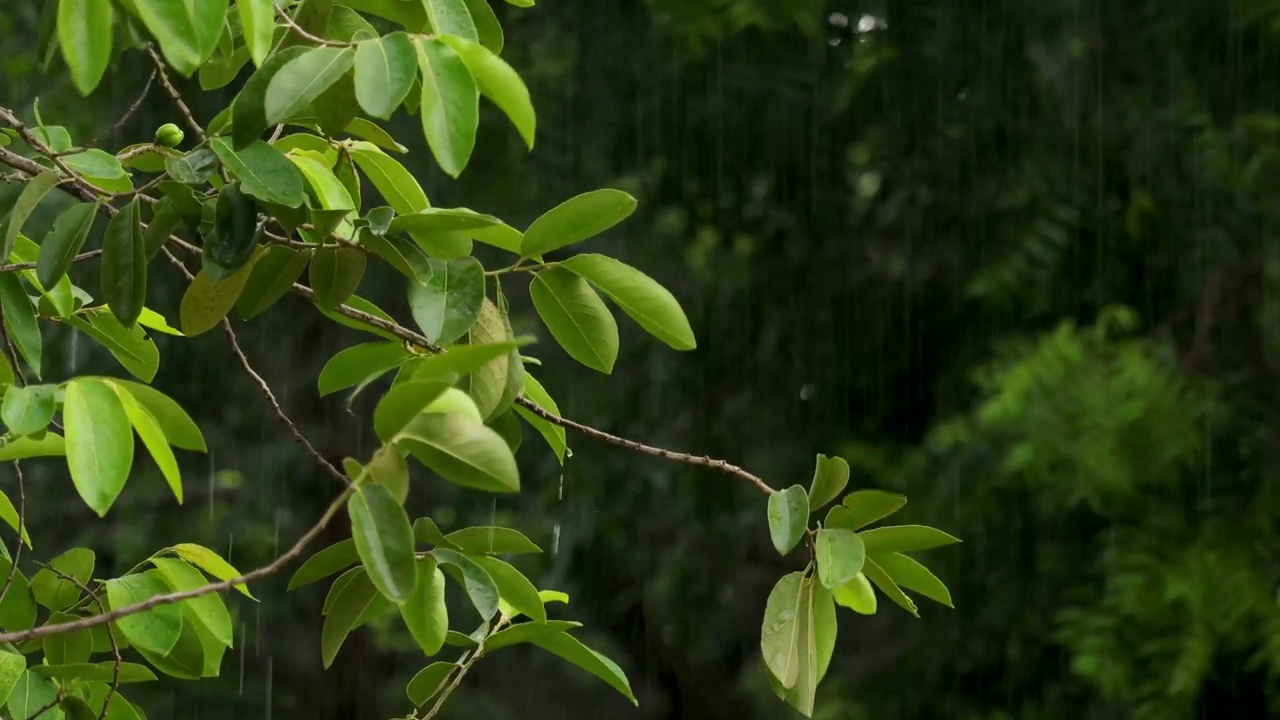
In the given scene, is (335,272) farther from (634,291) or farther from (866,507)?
(866,507)

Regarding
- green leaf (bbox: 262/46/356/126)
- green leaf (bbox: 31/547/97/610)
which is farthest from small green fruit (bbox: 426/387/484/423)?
green leaf (bbox: 31/547/97/610)

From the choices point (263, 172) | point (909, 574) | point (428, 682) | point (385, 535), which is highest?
point (263, 172)

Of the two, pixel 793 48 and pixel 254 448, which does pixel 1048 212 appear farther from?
pixel 254 448

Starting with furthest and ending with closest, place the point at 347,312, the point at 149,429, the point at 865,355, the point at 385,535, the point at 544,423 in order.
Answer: the point at 865,355 → the point at 544,423 → the point at 347,312 → the point at 149,429 → the point at 385,535

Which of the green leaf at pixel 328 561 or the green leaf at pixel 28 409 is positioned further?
the green leaf at pixel 328 561

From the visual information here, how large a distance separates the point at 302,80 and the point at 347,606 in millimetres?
265

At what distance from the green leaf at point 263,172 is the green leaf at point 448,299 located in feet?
0.21

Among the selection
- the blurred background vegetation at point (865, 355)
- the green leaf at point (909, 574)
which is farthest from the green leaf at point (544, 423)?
the blurred background vegetation at point (865, 355)

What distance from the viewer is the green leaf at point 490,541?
0.73m

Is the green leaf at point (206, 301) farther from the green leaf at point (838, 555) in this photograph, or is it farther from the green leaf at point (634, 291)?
the green leaf at point (838, 555)

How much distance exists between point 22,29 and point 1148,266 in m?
2.37

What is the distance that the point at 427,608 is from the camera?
0.67 meters

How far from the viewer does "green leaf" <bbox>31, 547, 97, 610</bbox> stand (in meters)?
0.86

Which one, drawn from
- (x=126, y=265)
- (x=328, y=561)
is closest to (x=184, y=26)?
(x=126, y=265)
